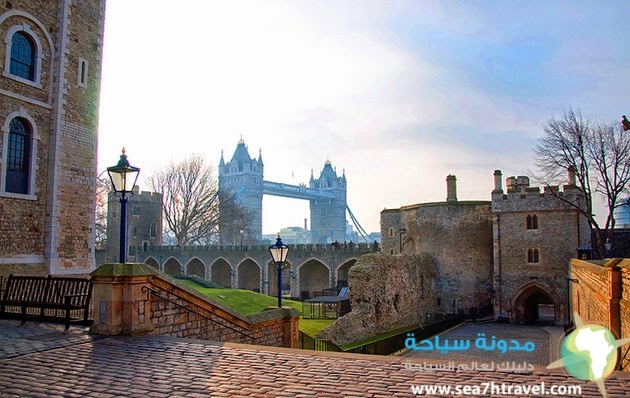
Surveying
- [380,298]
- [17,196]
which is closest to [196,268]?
[380,298]

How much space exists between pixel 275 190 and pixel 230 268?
3740 inches

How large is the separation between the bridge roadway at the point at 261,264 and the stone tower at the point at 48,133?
24.4 meters

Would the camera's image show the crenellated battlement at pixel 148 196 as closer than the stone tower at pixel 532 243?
No

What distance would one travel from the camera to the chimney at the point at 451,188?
31.3 metres

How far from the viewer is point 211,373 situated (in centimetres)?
624

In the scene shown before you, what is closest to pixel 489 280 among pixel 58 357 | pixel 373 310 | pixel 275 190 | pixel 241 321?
pixel 373 310

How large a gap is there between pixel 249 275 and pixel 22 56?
36767mm

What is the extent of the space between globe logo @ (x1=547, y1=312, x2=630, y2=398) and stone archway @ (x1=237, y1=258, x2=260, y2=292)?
131ft

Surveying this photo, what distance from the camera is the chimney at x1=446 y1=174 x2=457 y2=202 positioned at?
31295 mm

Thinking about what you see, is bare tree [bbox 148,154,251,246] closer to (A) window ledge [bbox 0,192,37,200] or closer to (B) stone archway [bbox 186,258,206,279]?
(B) stone archway [bbox 186,258,206,279]

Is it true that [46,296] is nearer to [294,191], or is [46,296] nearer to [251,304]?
[251,304]

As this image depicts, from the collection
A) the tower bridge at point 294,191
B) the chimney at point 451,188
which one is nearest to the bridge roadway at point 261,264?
the chimney at point 451,188

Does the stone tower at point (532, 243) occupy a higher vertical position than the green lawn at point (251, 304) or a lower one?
higher

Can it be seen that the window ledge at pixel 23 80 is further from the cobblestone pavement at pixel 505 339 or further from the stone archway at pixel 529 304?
the stone archway at pixel 529 304
